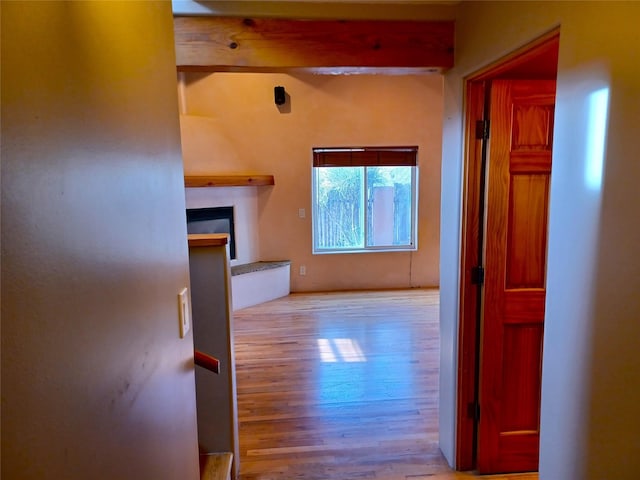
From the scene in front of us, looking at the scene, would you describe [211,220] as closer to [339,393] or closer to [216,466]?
[339,393]

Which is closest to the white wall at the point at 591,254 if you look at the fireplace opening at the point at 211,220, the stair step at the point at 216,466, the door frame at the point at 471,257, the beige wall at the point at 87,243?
the door frame at the point at 471,257

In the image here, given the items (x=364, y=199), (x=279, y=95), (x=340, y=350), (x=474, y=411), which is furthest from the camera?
(x=364, y=199)

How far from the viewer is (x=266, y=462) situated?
225cm

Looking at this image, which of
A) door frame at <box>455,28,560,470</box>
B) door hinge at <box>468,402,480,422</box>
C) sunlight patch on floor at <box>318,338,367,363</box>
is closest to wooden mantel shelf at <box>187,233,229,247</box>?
door frame at <box>455,28,560,470</box>

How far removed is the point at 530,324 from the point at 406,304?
3.19 m

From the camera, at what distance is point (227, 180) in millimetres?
4988

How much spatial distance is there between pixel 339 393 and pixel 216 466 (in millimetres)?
1289

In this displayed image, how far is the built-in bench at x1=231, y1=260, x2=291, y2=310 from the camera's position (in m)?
5.12

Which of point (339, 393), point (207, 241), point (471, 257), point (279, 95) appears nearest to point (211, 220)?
point (279, 95)

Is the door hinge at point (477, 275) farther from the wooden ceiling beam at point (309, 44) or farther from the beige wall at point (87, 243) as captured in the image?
the beige wall at point (87, 243)

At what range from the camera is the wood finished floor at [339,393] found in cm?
224

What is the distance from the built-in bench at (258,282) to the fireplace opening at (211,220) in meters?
0.34

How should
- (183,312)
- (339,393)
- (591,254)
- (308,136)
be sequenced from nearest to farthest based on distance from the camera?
1. (591,254)
2. (183,312)
3. (339,393)
4. (308,136)

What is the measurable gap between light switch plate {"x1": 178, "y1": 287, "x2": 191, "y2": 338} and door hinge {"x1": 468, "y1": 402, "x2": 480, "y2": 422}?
1.58 meters
